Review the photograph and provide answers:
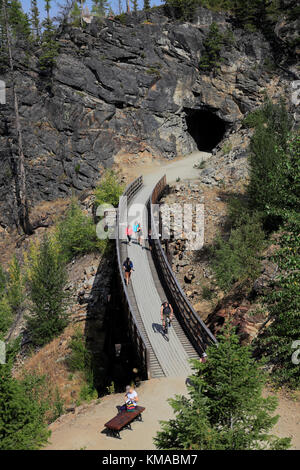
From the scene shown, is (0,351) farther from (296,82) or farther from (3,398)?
(296,82)

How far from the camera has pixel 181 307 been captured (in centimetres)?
1756

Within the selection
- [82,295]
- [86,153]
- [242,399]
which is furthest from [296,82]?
[242,399]

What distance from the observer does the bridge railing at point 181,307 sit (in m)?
14.9

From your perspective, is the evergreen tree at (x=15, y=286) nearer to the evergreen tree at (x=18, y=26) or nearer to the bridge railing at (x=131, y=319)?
the bridge railing at (x=131, y=319)

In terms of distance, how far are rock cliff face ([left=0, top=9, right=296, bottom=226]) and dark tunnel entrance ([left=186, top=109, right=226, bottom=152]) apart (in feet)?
0.84

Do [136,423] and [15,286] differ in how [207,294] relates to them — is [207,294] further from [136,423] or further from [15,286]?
[15,286]

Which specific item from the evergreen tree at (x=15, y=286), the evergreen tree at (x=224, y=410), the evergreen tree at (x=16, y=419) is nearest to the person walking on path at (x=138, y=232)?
the evergreen tree at (x=15, y=286)

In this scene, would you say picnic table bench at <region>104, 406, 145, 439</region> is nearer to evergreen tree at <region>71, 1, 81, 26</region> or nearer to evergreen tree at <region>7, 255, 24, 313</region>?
evergreen tree at <region>7, 255, 24, 313</region>

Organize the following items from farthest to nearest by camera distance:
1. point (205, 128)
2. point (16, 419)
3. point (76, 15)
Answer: point (205, 128) → point (76, 15) → point (16, 419)

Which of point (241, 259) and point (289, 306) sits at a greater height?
point (289, 306)

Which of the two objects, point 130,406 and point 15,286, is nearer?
point 130,406

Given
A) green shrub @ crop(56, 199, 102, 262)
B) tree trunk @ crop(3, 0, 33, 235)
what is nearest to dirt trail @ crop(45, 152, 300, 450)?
green shrub @ crop(56, 199, 102, 262)

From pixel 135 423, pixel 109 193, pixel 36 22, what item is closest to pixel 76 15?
pixel 36 22

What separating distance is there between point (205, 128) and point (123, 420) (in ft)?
171
